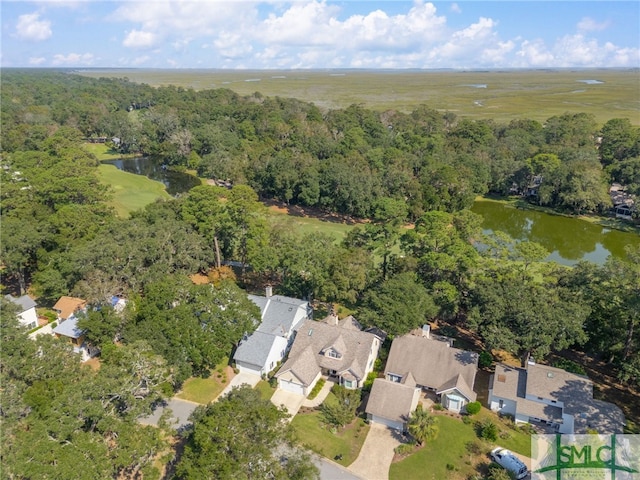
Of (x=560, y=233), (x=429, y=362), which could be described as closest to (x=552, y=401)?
(x=429, y=362)

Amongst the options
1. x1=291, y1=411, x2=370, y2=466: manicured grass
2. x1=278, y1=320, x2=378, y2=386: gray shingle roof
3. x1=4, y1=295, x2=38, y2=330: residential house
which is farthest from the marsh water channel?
x1=4, y1=295, x2=38, y2=330: residential house

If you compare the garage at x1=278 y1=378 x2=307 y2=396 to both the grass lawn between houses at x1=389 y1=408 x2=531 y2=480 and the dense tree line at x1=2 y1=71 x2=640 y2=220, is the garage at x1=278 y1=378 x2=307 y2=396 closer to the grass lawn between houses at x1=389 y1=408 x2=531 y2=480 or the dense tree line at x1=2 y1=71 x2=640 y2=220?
the grass lawn between houses at x1=389 y1=408 x2=531 y2=480

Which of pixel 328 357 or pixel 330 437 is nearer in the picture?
pixel 330 437

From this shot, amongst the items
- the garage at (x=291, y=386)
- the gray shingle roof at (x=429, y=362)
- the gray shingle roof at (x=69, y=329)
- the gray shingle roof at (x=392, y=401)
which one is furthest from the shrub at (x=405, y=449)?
the gray shingle roof at (x=69, y=329)

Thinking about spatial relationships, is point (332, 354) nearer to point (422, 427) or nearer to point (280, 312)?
point (280, 312)

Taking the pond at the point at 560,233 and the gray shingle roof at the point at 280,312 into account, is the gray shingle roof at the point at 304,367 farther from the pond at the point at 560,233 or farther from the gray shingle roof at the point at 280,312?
the pond at the point at 560,233
